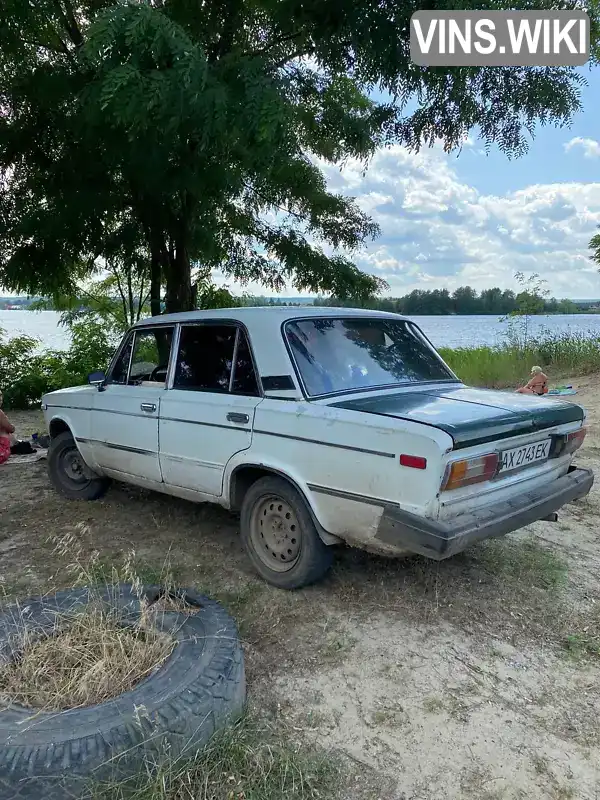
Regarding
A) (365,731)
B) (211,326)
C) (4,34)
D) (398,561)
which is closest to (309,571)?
(398,561)

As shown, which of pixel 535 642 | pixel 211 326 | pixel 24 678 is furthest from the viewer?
pixel 211 326

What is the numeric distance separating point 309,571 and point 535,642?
4.30 feet

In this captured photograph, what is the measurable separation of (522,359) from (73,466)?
12256 millimetres

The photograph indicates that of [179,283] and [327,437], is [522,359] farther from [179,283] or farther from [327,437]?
[327,437]

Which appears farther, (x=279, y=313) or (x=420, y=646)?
(x=279, y=313)

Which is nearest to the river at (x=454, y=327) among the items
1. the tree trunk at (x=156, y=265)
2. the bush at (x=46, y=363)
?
the bush at (x=46, y=363)

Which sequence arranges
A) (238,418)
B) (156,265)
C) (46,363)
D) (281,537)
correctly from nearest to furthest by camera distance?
(281,537)
(238,418)
(156,265)
(46,363)

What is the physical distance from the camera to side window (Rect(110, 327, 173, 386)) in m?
5.11

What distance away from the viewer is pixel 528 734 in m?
2.62

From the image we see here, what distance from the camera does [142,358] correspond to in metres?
5.29

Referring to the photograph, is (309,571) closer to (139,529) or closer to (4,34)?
(139,529)

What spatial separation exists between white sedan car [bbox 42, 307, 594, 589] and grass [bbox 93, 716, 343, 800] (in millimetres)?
1131

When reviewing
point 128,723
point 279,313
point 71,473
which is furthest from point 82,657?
point 71,473

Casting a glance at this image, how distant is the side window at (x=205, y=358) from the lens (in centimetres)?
434
